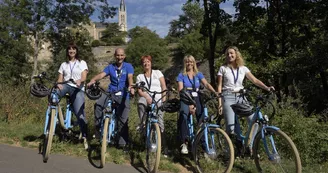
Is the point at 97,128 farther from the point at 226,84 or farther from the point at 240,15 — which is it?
the point at 240,15

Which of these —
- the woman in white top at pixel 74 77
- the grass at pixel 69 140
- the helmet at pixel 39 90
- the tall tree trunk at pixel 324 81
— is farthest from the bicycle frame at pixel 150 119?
the tall tree trunk at pixel 324 81

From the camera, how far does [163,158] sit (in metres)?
5.30

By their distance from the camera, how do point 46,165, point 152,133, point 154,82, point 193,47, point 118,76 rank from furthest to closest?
point 193,47 < point 118,76 < point 154,82 < point 46,165 < point 152,133

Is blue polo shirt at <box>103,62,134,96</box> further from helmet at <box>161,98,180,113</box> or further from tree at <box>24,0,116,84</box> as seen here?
tree at <box>24,0,116,84</box>

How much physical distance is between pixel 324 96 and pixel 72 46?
15.1 metres

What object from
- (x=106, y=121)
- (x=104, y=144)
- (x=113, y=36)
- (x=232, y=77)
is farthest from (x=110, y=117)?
(x=113, y=36)

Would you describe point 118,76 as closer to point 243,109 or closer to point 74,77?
point 74,77

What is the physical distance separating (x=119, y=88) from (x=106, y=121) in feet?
2.53

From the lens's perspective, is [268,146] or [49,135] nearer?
[268,146]

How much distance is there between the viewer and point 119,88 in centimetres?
546

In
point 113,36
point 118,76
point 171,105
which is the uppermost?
point 113,36

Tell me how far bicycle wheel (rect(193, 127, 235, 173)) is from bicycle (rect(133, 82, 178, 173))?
23.8 inches

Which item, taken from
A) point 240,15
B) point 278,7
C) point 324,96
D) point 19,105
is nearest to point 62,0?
point 240,15

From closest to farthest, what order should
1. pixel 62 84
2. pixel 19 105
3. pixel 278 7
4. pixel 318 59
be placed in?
pixel 62 84 → pixel 19 105 → pixel 318 59 → pixel 278 7
